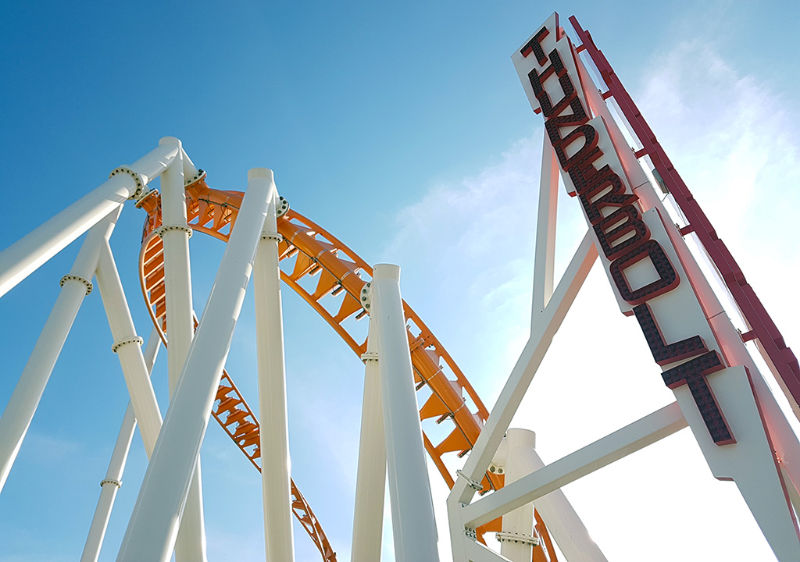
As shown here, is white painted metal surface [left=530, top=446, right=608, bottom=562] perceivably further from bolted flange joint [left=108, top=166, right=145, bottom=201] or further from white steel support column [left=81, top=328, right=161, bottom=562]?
white steel support column [left=81, top=328, right=161, bottom=562]

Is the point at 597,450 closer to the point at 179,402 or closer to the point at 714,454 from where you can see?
the point at 714,454

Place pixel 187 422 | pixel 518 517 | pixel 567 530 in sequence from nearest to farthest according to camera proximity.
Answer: pixel 187 422, pixel 567 530, pixel 518 517

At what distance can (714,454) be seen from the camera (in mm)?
4344

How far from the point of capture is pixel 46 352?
20.7 ft

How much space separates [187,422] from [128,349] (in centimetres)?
354

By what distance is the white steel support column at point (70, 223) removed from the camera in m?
4.10

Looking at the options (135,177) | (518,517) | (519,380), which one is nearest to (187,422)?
(519,380)

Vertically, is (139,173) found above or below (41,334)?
above

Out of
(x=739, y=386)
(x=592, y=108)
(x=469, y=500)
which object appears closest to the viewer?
(x=739, y=386)

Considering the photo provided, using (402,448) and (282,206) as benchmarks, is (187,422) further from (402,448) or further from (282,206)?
(282,206)

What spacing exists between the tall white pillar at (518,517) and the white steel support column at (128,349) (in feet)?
12.1

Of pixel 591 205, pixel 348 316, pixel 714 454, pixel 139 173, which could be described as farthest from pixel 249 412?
pixel 714 454

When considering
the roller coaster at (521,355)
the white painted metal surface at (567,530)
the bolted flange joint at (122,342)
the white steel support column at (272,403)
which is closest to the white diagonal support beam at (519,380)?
the roller coaster at (521,355)

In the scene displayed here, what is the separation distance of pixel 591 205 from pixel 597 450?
2.44 meters
